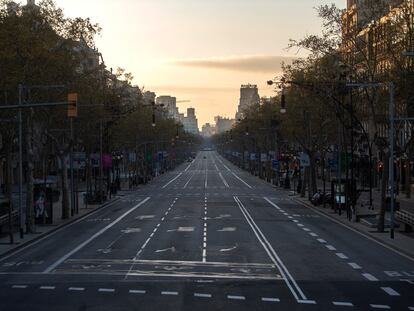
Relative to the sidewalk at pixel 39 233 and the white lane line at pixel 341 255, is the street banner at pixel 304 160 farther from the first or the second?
the white lane line at pixel 341 255

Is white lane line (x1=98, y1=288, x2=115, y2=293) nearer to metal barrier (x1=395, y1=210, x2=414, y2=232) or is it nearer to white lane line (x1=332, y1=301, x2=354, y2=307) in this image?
white lane line (x1=332, y1=301, x2=354, y2=307)

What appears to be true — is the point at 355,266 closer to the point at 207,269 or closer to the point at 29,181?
the point at 207,269

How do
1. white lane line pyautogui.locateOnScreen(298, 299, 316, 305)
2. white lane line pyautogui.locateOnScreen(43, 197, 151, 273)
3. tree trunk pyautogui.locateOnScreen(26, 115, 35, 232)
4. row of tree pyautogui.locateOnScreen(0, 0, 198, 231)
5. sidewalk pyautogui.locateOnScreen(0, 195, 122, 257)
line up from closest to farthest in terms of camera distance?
white lane line pyautogui.locateOnScreen(298, 299, 316, 305) < white lane line pyautogui.locateOnScreen(43, 197, 151, 273) < sidewalk pyautogui.locateOnScreen(0, 195, 122, 257) < row of tree pyautogui.locateOnScreen(0, 0, 198, 231) < tree trunk pyautogui.locateOnScreen(26, 115, 35, 232)

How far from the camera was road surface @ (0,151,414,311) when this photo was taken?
63.6 feet

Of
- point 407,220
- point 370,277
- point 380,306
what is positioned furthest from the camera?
Answer: point 407,220

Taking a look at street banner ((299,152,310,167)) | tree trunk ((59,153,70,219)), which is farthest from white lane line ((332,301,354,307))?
street banner ((299,152,310,167))

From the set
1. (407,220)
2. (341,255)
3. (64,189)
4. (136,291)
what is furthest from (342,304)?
(64,189)

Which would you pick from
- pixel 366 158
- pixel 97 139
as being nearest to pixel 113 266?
pixel 97 139

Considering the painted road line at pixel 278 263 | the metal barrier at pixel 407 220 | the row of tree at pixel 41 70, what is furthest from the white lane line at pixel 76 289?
the metal barrier at pixel 407 220

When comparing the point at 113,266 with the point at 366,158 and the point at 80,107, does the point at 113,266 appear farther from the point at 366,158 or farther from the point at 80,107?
the point at 366,158

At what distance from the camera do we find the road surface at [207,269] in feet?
63.6

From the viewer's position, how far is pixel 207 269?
25719mm

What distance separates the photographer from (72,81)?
47.6 meters

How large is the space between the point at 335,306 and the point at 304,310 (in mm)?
1016
